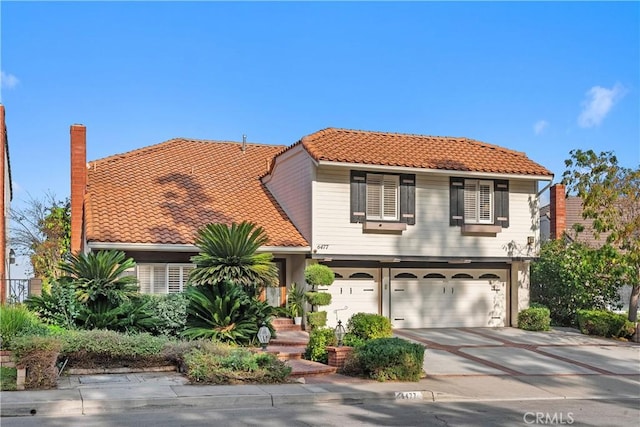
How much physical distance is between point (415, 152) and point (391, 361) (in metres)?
10.2

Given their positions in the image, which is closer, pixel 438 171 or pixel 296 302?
pixel 296 302

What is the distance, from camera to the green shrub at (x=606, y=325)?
913 inches

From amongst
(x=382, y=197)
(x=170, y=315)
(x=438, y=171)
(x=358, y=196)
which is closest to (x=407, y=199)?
(x=382, y=197)

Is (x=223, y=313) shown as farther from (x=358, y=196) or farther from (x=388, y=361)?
(x=358, y=196)

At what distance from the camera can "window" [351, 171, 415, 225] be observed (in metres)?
21.8

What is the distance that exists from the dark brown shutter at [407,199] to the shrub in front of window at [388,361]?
25.7ft

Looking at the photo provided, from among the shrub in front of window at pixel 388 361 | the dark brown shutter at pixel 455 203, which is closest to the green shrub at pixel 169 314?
the shrub in front of window at pixel 388 361

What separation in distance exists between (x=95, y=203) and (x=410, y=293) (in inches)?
406

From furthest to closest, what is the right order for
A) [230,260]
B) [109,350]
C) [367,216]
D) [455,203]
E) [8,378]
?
[455,203] < [367,216] < [230,260] < [109,350] < [8,378]

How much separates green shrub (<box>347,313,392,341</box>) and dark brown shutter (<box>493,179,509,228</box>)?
7642mm

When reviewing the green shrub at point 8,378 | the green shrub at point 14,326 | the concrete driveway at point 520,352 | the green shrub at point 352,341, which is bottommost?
the concrete driveway at point 520,352

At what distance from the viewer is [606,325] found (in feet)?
76.3

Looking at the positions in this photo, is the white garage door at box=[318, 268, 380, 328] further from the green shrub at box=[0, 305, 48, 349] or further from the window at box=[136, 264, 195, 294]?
the green shrub at box=[0, 305, 48, 349]

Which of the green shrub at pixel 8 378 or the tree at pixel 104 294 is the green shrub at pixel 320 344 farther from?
the green shrub at pixel 8 378
